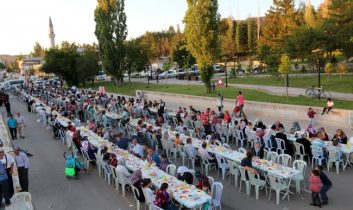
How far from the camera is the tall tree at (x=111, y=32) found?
4859cm

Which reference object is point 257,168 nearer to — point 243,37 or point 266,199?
point 266,199

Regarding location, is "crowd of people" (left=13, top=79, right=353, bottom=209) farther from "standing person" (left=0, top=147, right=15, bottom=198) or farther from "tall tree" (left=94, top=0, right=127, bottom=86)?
"tall tree" (left=94, top=0, right=127, bottom=86)

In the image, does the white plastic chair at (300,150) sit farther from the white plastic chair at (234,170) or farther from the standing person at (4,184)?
the standing person at (4,184)

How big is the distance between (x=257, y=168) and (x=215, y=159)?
1.97m

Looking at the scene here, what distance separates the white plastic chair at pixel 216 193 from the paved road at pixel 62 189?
2.58 metres

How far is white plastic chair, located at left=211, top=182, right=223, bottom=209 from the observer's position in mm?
8312

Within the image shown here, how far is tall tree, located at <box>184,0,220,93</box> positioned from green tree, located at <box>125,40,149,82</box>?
83.2 feet

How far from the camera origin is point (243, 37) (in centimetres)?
8331

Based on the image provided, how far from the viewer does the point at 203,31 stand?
2917cm

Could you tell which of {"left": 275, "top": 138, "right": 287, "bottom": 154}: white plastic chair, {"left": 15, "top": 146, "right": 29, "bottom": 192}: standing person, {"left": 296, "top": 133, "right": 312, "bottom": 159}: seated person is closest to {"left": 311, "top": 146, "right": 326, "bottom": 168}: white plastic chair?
{"left": 296, "top": 133, "right": 312, "bottom": 159}: seated person

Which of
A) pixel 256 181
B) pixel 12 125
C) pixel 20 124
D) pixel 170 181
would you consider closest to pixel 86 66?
pixel 20 124

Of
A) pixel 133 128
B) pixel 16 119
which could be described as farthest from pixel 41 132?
pixel 133 128

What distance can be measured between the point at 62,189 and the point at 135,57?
46.1 m

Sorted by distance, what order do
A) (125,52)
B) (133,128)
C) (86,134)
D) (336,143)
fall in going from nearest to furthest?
(336,143), (86,134), (133,128), (125,52)
